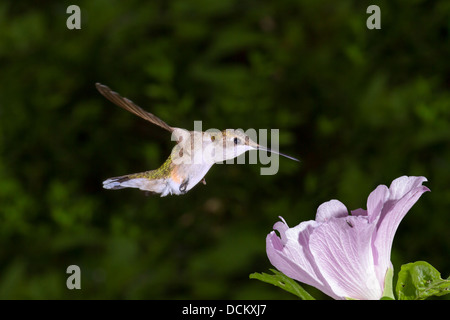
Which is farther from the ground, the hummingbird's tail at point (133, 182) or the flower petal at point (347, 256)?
the hummingbird's tail at point (133, 182)

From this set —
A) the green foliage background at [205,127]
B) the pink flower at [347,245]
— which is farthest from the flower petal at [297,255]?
the green foliage background at [205,127]

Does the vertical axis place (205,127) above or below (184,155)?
above

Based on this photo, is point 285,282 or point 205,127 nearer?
point 285,282

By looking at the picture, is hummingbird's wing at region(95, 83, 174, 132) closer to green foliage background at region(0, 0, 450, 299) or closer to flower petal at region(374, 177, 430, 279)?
flower petal at region(374, 177, 430, 279)

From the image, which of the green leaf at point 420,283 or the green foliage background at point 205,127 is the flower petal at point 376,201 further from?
the green foliage background at point 205,127

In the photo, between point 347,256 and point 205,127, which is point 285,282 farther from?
point 205,127

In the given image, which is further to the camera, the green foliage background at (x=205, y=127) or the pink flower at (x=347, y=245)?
the green foliage background at (x=205, y=127)

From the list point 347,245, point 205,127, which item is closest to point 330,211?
point 347,245

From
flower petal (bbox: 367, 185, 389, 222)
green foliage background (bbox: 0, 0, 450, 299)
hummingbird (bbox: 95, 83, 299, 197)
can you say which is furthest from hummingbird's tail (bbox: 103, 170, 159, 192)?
green foliage background (bbox: 0, 0, 450, 299)
